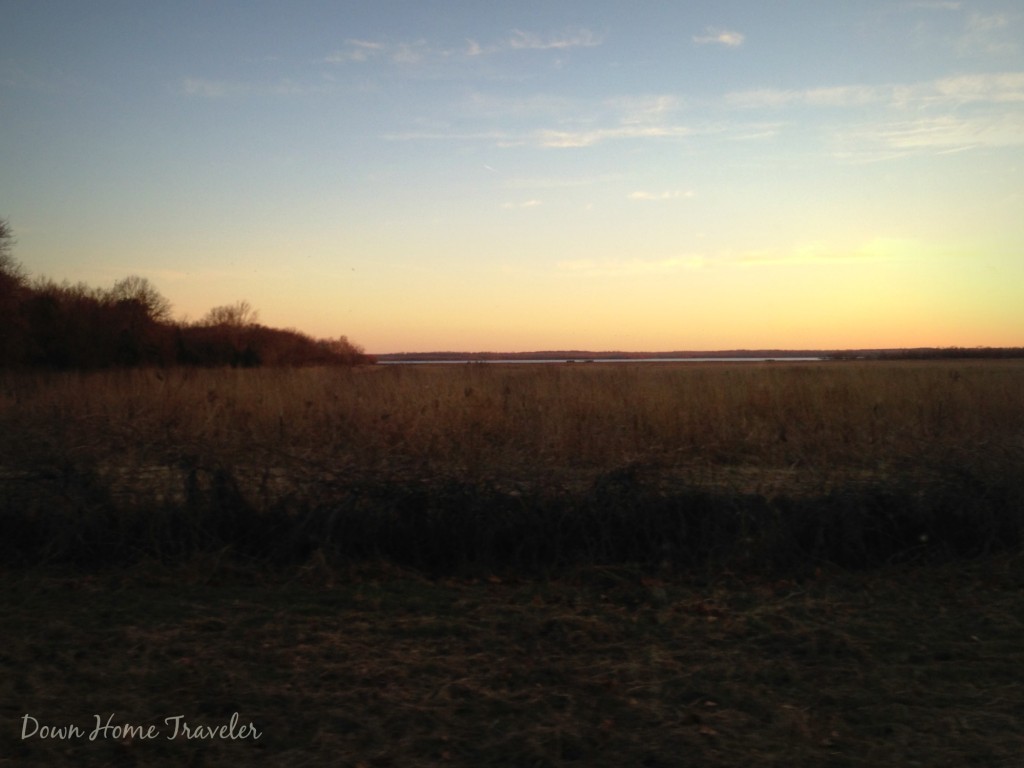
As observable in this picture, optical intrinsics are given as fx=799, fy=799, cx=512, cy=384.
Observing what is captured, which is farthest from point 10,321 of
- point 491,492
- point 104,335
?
point 491,492

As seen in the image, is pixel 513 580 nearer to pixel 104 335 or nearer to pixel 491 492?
pixel 491 492

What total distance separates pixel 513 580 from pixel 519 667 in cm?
223

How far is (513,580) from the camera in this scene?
707 centimetres

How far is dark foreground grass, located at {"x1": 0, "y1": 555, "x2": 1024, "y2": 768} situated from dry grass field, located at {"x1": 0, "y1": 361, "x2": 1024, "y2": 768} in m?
0.02

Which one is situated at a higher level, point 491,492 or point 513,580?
point 491,492

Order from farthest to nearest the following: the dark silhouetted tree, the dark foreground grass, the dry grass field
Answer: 1. the dark silhouetted tree
2. the dry grass field
3. the dark foreground grass

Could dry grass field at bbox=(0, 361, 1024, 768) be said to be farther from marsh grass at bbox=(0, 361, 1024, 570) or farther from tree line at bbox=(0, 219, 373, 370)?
tree line at bbox=(0, 219, 373, 370)

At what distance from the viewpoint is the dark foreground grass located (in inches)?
151

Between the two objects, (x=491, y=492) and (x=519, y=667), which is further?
(x=491, y=492)

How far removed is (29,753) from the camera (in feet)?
12.3

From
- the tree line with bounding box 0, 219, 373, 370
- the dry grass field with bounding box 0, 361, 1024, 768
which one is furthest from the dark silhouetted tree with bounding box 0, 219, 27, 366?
the dry grass field with bounding box 0, 361, 1024, 768

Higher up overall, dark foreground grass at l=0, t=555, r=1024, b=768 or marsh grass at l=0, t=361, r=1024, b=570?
marsh grass at l=0, t=361, r=1024, b=570

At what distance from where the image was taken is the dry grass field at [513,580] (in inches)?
159

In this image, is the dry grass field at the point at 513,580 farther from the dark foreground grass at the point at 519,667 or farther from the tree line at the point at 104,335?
the tree line at the point at 104,335
